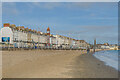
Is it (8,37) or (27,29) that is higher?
(27,29)

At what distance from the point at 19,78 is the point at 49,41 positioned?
407ft

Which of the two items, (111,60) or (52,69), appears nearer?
(52,69)

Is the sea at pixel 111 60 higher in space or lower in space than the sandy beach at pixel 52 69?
lower

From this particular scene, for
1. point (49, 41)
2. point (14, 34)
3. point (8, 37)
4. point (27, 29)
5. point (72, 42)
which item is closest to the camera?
point (8, 37)

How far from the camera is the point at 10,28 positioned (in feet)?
245

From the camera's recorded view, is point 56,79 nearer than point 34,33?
Yes

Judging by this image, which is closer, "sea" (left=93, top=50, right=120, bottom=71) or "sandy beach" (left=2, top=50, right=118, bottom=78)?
"sandy beach" (left=2, top=50, right=118, bottom=78)

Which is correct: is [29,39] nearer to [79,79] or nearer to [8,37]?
[8,37]

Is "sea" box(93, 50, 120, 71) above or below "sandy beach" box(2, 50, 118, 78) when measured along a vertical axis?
below

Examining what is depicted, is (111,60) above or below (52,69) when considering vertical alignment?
below

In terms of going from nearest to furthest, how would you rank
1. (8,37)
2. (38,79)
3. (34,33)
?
(38,79) → (8,37) → (34,33)

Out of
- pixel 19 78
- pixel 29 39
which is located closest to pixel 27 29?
pixel 29 39

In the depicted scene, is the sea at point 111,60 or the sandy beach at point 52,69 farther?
the sea at point 111,60

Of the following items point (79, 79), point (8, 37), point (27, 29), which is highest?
point (27, 29)
